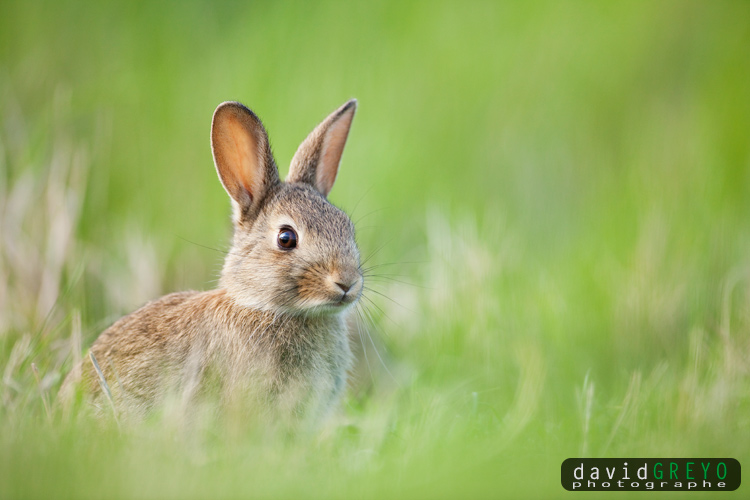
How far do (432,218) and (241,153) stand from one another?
2.37m

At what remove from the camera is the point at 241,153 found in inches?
170

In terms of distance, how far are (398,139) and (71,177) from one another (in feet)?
9.69

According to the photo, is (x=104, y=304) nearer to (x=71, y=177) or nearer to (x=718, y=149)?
(x=71, y=177)

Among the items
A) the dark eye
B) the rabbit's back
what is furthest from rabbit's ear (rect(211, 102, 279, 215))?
the rabbit's back

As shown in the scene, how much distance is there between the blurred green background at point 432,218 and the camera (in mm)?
3469

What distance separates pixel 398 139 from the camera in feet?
24.7

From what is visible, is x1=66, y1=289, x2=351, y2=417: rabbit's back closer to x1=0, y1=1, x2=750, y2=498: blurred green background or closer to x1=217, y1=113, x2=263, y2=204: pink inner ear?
x1=0, y1=1, x2=750, y2=498: blurred green background

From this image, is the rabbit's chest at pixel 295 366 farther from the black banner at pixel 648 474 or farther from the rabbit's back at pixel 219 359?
the black banner at pixel 648 474

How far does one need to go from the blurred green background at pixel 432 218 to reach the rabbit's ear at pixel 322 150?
0.57 m

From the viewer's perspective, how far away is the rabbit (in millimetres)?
3848

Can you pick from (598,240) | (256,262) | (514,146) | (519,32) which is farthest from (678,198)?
(256,262)

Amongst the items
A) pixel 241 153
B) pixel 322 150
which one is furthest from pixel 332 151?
pixel 241 153

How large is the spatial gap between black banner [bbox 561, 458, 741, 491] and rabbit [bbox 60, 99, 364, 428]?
1340 mm

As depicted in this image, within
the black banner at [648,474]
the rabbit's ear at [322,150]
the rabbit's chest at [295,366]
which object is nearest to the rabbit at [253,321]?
the rabbit's chest at [295,366]
